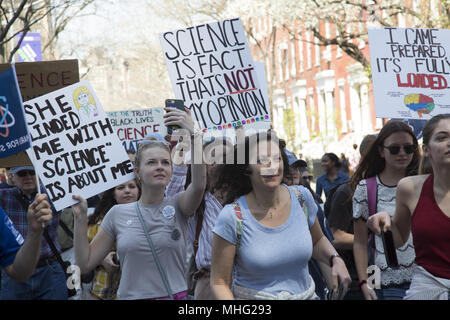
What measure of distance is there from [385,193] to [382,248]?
38cm

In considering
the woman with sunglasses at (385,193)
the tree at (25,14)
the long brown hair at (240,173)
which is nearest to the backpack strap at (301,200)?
the long brown hair at (240,173)

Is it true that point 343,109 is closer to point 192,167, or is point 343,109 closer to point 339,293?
point 192,167

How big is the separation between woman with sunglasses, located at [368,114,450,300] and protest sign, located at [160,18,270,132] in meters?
3.04

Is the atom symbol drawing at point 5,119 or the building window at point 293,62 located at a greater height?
the building window at point 293,62

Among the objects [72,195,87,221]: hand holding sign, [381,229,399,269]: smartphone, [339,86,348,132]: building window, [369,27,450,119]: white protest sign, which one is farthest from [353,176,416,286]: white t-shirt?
[339,86,348,132]: building window

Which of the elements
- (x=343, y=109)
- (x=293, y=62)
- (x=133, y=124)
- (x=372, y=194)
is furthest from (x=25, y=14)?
(x=293, y=62)

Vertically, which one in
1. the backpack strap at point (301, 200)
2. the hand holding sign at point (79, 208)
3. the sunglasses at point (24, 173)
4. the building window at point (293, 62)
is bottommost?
the backpack strap at point (301, 200)

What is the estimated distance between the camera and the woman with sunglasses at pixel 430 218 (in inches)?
161

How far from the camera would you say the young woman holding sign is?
15.8ft

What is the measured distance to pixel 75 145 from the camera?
563 centimetres

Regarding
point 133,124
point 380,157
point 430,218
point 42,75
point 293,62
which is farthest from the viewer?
point 293,62

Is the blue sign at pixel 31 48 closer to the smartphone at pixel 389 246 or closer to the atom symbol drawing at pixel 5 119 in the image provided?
the atom symbol drawing at pixel 5 119

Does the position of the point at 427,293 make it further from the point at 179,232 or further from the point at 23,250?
the point at 23,250
